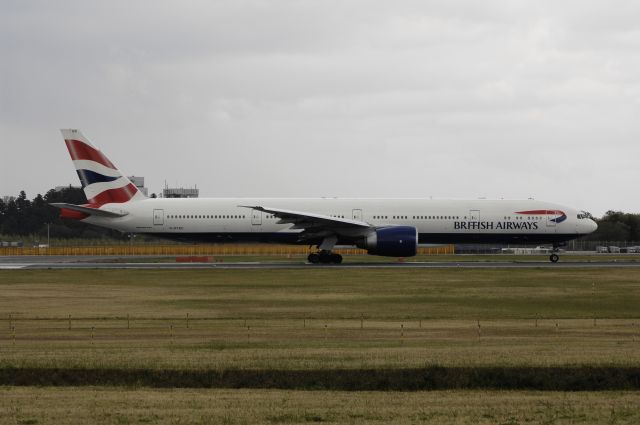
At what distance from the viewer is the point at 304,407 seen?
1616 cm

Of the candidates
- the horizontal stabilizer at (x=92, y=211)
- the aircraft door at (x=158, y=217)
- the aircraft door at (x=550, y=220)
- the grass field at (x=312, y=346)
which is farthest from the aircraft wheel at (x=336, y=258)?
the aircraft door at (x=550, y=220)

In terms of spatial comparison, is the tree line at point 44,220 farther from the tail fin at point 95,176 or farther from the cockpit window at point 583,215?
the cockpit window at point 583,215

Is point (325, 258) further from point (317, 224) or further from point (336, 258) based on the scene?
point (317, 224)

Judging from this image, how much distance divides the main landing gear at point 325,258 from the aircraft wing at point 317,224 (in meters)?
1.27

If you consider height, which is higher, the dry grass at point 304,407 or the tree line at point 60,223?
the tree line at point 60,223

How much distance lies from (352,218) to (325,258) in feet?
11.5

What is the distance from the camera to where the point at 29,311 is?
32.0 metres

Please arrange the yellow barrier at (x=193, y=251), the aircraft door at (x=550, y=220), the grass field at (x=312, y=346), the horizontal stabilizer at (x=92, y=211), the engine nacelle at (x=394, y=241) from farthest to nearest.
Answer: the yellow barrier at (x=193, y=251)
the aircraft door at (x=550, y=220)
the horizontal stabilizer at (x=92, y=211)
the engine nacelle at (x=394, y=241)
the grass field at (x=312, y=346)

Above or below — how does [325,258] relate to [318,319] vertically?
above

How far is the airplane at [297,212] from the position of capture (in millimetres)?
58406

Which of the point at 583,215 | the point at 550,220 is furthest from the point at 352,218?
the point at 583,215

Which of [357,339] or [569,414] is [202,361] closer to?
[357,339]

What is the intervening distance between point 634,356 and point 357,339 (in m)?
7.36

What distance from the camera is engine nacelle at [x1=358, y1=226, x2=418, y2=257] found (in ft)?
178
